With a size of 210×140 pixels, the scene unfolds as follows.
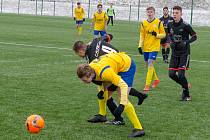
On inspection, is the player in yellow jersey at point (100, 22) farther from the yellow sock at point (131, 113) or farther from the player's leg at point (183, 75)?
the yellow sock at point (131, 113)

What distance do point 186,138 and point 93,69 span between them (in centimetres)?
186

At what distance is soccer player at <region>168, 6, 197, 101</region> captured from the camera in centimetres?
1093

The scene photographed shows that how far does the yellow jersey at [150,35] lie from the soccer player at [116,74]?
15.1 ft

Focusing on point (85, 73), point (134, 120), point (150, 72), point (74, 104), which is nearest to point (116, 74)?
point (85, 73)

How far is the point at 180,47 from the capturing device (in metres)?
11.1

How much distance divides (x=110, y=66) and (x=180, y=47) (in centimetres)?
384

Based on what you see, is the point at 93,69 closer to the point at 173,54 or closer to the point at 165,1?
the point at 173,54

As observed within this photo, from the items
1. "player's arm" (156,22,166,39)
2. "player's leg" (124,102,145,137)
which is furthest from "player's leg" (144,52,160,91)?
"player's leg" (124,102,145,137)

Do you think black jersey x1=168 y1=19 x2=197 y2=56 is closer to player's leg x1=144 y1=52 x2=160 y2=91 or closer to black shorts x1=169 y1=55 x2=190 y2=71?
black shorts x1=169 y1=55 x2=190 y2=71

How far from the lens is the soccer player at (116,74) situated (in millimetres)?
7141

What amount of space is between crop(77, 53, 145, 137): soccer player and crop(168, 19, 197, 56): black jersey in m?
3.06

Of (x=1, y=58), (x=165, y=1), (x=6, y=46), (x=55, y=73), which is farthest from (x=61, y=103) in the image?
(x=165, y=1)

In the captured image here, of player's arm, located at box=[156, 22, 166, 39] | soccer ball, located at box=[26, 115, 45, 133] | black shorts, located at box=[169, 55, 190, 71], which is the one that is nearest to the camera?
soccer ball, located at box=[26, 115, 45, 133]

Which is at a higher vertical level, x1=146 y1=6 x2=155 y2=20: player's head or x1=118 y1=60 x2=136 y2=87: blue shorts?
x1=146 y1=6 x2=155 y2=20: player's head
